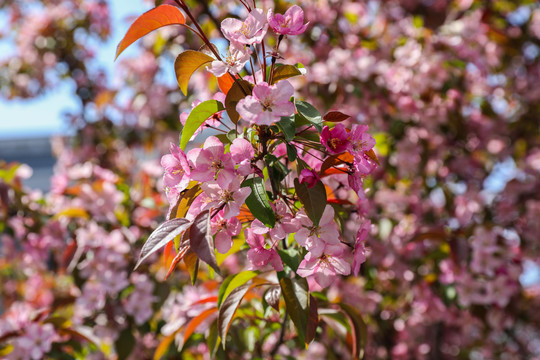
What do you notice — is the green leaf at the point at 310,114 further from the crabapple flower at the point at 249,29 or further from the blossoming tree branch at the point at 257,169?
the crabapple flower at the point at 249,29

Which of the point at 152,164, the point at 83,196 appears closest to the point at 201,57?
the point at 83,196

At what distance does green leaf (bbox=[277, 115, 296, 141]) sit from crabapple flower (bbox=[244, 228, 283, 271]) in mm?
185

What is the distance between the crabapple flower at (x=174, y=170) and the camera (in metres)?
0.82

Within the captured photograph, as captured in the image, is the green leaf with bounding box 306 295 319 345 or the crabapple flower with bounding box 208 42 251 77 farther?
the green leaf with bounding box 306 295 319 345

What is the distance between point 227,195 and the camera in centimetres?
81

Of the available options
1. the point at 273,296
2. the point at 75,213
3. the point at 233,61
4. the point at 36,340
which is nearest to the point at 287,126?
the point at 233,61

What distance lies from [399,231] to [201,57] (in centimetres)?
173

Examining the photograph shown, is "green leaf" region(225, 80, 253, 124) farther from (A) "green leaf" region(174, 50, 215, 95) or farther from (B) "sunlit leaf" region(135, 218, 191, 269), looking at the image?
(B) "sunlit leaf" region(135, 218, 191, 269)

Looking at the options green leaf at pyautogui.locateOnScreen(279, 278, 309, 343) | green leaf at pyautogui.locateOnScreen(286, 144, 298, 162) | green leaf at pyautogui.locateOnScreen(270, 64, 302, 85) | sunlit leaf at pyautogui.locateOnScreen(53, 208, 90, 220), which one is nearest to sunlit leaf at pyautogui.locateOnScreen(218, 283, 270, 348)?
green leaf at pyautogui.locateOnScreen(279, 278, 309, 343)

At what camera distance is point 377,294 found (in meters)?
2.41

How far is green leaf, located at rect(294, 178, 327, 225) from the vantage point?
0.80m

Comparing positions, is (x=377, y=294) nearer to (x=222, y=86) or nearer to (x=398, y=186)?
(x=398, y=186)

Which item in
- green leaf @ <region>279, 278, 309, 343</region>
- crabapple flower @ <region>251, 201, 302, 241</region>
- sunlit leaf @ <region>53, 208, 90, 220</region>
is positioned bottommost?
sunlit leaf @ <region>53, 208, 90, 220</region>

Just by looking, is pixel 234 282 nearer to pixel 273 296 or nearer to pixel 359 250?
pixel 273 296
